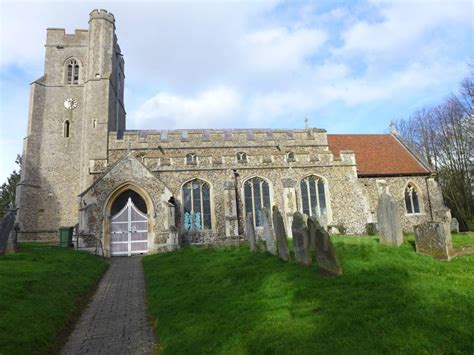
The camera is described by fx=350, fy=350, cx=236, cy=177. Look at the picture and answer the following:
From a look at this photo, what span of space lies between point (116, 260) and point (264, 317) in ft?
39.7

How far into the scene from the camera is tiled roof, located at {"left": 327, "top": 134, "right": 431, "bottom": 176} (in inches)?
888

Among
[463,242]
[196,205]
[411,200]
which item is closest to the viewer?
→ [463,242]

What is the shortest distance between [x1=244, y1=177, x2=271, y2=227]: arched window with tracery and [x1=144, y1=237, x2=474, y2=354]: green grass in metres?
11.6

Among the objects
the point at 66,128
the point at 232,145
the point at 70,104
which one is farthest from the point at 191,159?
the point at 70,104

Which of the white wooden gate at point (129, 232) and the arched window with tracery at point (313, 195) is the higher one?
the arched window with tracery at point (313, 195)

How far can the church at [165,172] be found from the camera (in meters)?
17.4

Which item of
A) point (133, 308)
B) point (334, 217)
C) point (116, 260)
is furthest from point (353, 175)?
point (133, 308)

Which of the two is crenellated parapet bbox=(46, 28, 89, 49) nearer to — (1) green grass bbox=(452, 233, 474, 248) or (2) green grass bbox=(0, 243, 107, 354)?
(2) green grass bbox=(0, 243, 107, 354)

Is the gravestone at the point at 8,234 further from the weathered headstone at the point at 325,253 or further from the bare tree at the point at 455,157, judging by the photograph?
the bare tree at the point at 455,157

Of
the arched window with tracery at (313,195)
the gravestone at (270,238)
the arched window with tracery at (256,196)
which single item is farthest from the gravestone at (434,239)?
the arched window with tracery at (256,196)

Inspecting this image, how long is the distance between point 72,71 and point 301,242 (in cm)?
2678

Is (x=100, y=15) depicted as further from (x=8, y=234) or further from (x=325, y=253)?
(x=325, y=253)

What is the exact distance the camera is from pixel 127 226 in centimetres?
1731

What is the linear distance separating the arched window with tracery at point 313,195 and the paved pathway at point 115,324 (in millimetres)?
12129
